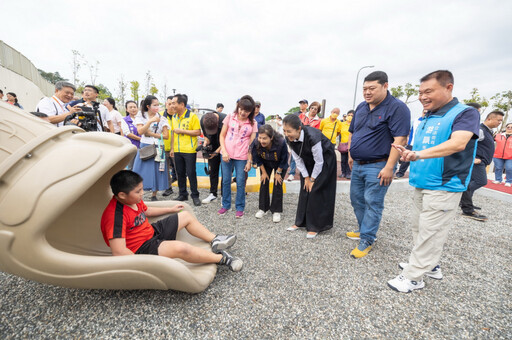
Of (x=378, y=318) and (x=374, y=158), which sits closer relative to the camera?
(x=378, y=318)

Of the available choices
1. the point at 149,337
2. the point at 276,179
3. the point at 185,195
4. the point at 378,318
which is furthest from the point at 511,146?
the point at 149,337

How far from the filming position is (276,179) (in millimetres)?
3328

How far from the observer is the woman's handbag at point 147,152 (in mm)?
3726

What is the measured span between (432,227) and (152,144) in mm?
3829

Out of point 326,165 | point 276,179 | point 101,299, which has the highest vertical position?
point 326,165

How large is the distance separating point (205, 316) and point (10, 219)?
1285mm

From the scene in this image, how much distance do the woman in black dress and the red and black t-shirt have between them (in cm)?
173

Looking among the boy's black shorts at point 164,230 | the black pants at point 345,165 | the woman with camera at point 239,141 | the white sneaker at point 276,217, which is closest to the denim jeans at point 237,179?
the woman with camera at point 239,141

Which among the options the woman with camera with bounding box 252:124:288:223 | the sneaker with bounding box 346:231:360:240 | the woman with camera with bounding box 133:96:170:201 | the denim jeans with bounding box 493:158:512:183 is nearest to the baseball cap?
the woman with camera with bounding box 133:96:170:201

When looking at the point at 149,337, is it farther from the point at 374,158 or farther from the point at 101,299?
the point at 374,158

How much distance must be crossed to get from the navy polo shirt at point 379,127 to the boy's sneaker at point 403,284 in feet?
3.72

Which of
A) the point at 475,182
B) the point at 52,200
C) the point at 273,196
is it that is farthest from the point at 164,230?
the point at 475,182

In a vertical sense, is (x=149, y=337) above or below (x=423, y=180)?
below

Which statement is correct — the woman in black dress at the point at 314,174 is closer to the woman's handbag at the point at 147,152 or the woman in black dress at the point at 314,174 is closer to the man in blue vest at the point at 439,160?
the man in blue vest at the point at 439,160
